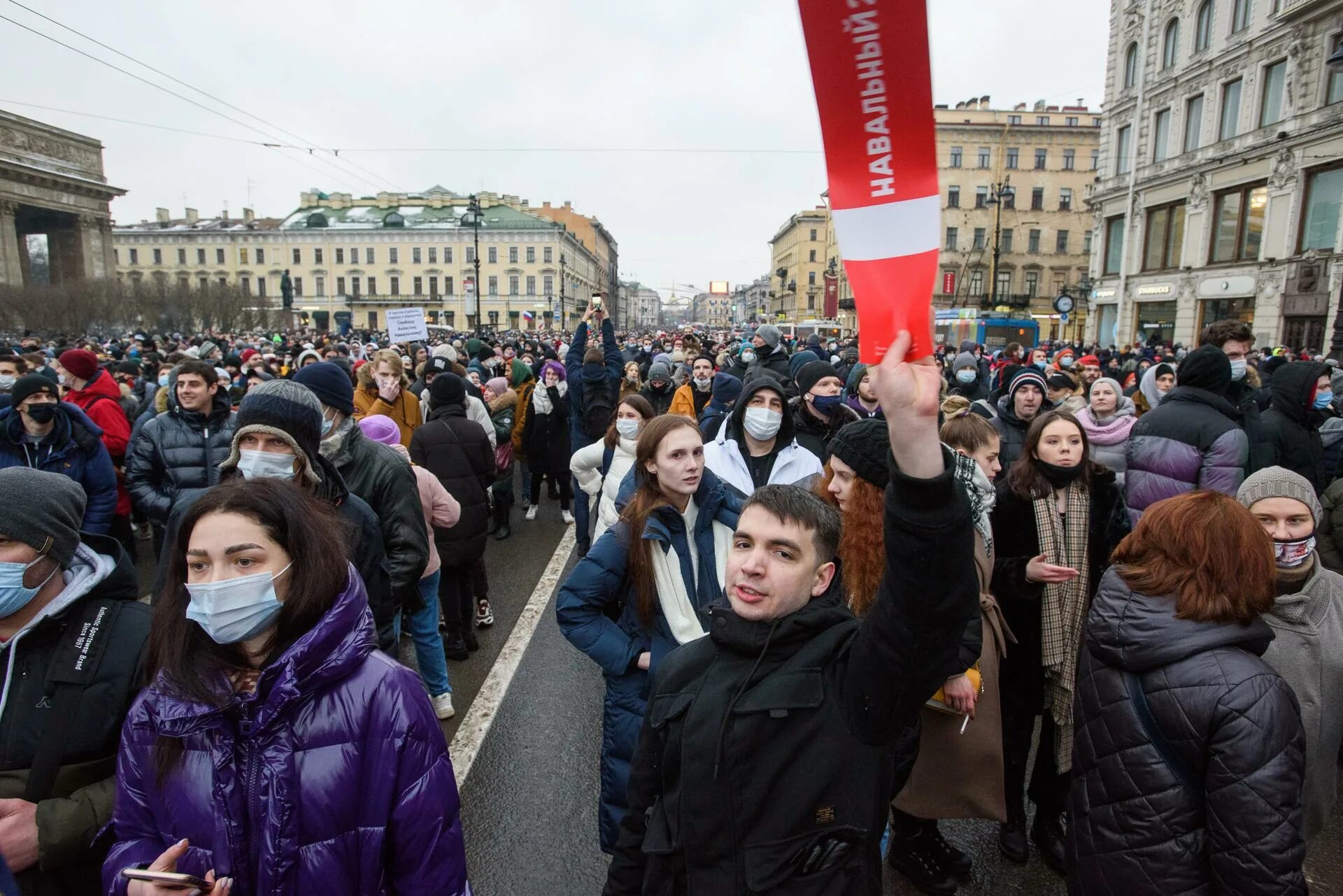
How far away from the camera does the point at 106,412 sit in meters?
6.65

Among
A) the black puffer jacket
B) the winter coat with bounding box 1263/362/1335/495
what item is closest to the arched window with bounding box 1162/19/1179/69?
the winter coat with bounding box 1263/362/1335/495

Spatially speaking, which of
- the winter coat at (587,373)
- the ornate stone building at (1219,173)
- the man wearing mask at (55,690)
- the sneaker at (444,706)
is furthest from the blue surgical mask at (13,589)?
the ornate stone building at (1219,173)

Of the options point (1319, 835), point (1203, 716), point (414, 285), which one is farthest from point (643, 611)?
point (414, 285)

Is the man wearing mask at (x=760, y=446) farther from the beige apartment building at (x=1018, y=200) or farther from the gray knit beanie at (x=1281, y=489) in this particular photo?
the beige apartment building at (x=1018, y=200)

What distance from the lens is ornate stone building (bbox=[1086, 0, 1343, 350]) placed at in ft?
79.3

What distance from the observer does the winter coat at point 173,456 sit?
4582 millimetres

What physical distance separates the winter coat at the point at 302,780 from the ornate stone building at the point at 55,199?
6053 cm

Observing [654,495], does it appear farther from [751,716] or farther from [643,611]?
[751,716]

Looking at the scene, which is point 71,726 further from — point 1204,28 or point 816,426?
point 1204,28

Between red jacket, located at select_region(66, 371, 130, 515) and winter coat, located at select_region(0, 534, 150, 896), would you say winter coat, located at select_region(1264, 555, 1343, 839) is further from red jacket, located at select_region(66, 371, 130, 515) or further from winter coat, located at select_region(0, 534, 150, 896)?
red jacket, located at select_region(66, 371, 130, 515)

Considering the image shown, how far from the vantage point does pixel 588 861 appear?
3.22 m

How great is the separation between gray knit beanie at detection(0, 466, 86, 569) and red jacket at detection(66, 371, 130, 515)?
17.7 ft

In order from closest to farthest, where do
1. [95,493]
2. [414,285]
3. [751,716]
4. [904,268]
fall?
[904,268] → [751,716] → [95,493] → [414,285]

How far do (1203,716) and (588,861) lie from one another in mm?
2474
